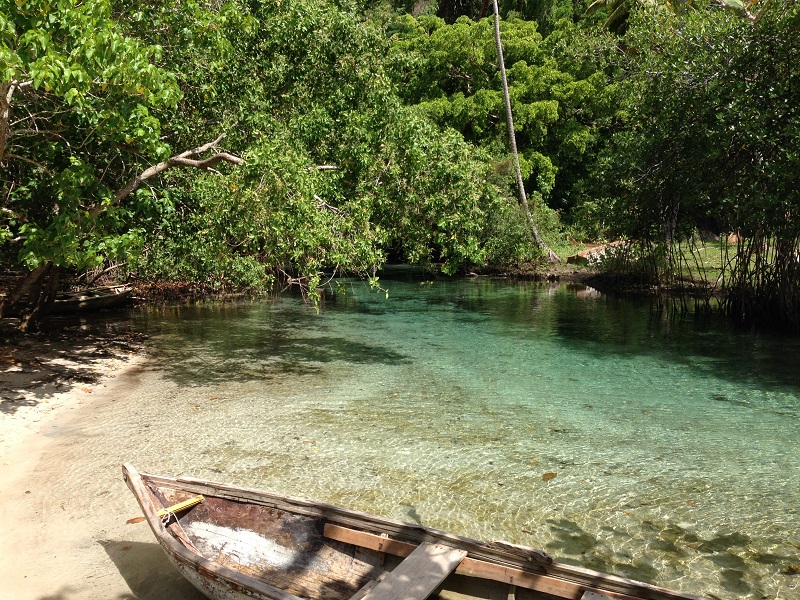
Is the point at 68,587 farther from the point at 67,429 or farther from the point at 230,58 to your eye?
the point at 230,58

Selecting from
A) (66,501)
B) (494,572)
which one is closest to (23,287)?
(66,501)

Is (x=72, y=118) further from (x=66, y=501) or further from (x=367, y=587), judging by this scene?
(x=367, y=587)

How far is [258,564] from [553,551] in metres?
2.95

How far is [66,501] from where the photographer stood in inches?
299

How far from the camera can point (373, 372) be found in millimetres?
14164

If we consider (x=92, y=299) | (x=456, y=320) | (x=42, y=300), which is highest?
(x=42, y=300)

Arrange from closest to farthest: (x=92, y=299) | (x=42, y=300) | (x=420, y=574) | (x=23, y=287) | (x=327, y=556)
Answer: (x=420, y=574)
(x=327, y=556)
(x=23, y=287)
(x=42, y=300)
(x=92, y=299)

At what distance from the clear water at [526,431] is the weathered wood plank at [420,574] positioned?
2.15 m

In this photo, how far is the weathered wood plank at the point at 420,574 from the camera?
15.3 feet

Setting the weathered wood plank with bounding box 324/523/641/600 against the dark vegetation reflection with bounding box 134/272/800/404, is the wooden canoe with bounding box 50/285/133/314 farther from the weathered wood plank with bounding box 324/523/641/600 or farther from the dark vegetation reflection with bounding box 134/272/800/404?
the weathered wood plank with bounding box 324/523/641/600

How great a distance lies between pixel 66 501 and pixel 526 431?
6.38 m

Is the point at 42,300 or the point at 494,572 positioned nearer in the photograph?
the point at 494,572

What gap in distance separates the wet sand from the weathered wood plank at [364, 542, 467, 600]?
2.00 meters

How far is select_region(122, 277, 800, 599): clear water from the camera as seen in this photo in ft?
23.7
